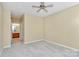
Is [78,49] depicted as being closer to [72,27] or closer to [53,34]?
[72,27]

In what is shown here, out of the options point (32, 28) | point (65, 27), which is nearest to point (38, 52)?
point (65, 27)

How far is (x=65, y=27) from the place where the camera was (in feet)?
16.2

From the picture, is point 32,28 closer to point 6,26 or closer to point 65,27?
point 6,26

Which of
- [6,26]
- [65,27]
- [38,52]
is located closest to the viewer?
[38,52]

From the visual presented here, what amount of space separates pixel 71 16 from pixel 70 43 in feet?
4.20

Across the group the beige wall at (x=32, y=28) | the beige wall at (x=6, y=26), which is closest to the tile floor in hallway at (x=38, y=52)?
the beige wall at (x=6, y=26)

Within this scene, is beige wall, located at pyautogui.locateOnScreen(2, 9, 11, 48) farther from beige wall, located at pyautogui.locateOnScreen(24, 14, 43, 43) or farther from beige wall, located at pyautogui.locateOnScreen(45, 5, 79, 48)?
beige wall, located at pyautogui.locateOnScreen(45, 5, 79, 48)

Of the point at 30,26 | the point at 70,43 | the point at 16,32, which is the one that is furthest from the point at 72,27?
the point at 16,32

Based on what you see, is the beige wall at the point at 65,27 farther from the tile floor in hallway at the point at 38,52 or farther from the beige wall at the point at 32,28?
the beige wall at the point at 32,28

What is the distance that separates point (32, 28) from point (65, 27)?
2.54 m

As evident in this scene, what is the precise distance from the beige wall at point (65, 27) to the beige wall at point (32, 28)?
74 cm

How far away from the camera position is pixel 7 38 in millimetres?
4801

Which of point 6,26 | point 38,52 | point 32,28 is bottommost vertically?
point 38,52

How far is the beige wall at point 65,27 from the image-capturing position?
13.9 ft
